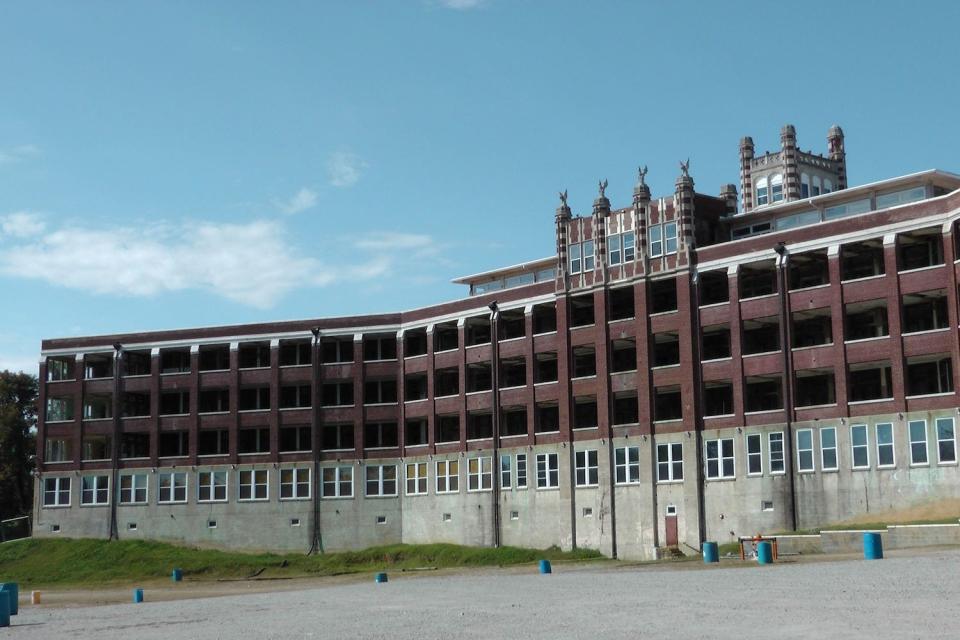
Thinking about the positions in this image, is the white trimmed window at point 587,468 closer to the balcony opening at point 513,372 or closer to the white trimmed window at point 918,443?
the balcony opening at point 513,372

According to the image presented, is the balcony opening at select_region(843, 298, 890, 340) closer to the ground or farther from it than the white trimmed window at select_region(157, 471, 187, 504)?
farther from it

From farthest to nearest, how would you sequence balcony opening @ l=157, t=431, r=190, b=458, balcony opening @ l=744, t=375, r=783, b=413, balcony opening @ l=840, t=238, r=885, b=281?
1. balcony opening @ l=157, t=431, r=190, b=458
2. balcony opening @ l=744, t=375, r=783, b=413
3. balcony opening @ l=840, t=238, r=885, b=281

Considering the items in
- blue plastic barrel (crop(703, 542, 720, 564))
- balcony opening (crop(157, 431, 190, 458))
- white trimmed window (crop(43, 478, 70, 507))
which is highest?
balcony opening (crop(157, 431, 190, 458))

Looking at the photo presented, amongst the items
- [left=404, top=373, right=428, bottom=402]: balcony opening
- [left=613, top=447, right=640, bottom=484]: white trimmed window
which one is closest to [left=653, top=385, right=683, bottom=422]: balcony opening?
[left=613, top=447, right=640, bottom=484]: white trimmed window

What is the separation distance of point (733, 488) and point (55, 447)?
5224 centimetres

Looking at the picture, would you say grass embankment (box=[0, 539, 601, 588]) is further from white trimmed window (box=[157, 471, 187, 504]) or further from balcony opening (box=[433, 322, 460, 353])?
balcony opening (box=[433, 322, 460, 353])

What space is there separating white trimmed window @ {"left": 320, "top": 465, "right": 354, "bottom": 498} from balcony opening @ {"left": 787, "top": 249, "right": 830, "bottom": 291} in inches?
1350

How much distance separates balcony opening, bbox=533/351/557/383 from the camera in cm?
7919

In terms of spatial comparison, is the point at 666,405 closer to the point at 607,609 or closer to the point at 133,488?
the point at 133,488

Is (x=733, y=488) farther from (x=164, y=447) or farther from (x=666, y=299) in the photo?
(x=164, y=447)

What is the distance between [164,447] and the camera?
301ft

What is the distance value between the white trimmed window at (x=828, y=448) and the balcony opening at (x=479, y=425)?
25.1 m

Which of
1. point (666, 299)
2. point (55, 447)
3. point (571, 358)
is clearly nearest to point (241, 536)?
point (55, 447)

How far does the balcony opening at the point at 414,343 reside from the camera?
87.9m
